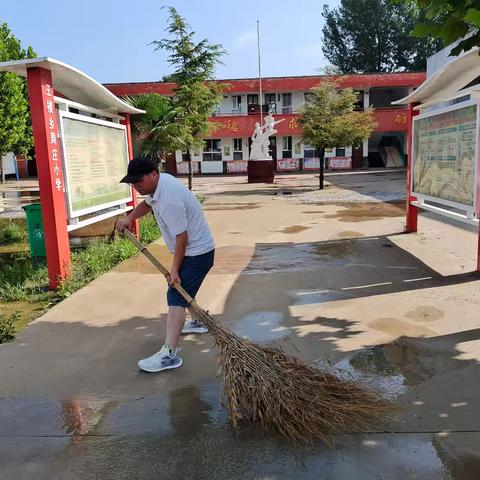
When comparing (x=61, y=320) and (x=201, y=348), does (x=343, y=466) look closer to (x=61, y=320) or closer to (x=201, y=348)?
(x=201, y=348)

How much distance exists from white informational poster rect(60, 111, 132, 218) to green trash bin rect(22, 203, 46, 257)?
816mm

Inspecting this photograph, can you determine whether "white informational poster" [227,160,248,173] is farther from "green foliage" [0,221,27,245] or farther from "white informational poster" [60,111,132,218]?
"white informational poster" [60,111,132,218]

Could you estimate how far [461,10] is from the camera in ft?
8.75

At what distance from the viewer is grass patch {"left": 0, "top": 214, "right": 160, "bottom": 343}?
5.77m

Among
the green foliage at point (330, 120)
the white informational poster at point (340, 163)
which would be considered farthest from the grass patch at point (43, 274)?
the white informational poster at point (340, 163)

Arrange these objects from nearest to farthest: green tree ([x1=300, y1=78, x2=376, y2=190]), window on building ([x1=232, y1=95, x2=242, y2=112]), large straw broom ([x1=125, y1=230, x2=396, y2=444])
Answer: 1. large straw broom ([x1=125, y1=230, x2=396, y2=444])
2. green tree ([x1=300, y1=78, x2=376, y2=190])
3. window on building ([x1=232, y1=95, x2=242, y2=112])

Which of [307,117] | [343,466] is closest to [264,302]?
[343,466]

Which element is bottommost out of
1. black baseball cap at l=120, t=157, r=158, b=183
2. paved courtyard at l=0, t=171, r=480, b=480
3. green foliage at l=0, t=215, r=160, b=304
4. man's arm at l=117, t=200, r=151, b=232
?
paved courtyard at l=0, t=171, r=480, b=480

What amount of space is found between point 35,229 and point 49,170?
70.8 inches

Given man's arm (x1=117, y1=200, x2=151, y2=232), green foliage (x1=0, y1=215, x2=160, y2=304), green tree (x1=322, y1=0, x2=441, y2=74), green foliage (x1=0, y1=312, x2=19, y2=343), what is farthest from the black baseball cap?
green tree (x1=322, y1=0, x2=441, y2=74)

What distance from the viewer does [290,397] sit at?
297 cm

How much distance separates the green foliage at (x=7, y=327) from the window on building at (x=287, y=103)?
3504 centimetres

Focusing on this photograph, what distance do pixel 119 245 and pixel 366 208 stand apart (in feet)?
25.2

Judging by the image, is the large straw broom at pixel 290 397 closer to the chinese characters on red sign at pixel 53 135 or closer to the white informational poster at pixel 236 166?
the chinese characters on red sign at pixel 53 135
